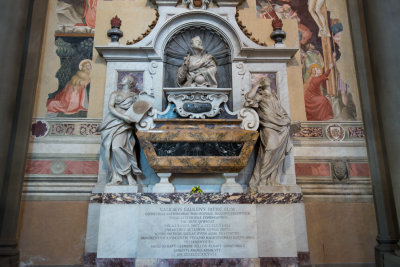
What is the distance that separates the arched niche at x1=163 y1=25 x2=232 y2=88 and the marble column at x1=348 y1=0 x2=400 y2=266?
8.38ft

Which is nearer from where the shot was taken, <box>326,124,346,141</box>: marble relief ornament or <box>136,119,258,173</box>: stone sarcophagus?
<box>136,119,258,173</box>: stone sarcophagus

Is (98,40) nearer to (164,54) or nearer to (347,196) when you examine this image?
(164,54)

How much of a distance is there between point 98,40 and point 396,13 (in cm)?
530

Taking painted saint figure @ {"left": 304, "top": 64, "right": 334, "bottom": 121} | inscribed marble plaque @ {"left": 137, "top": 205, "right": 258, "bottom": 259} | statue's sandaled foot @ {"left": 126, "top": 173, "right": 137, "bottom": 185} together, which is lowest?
inscribed marble plaque @ {"left": 137, "top": 205, "right": 258, "bottom": 259}

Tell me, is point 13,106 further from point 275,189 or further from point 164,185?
point 275,189

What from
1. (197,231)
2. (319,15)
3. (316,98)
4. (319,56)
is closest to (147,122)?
(197,231)

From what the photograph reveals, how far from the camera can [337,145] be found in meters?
6.08

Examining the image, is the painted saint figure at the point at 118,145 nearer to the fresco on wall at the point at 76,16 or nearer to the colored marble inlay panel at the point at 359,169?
the fresco on wall at the point at 76,16

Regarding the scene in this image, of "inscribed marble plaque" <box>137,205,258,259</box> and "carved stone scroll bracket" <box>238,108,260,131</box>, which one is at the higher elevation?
"carved stone scroll bracket" <box>238,108,260,131</box>

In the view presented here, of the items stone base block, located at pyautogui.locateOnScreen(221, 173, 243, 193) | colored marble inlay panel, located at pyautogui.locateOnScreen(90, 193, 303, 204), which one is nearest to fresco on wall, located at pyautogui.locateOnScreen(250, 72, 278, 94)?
stone base block, located at pyautogui.locateOnScreen(221, 173, 243, 193)

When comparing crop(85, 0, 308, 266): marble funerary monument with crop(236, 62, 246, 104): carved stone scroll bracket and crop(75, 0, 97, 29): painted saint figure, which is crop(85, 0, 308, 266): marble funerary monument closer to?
crop(236, 62, 246, 104): carved stone scroll bracket

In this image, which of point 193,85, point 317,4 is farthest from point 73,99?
point 317,4

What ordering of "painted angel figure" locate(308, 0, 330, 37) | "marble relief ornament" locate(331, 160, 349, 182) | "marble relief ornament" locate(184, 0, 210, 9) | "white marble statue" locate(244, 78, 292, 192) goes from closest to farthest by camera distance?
"white marble statue" locate(244, 78, 292, 192) < "marble relief ornament" locate(331, 160, 349, 182) < "marble relief ornament" locate(184, 0, 210, 9) < "painted angel figure" locate(308, 0, 330, 37)

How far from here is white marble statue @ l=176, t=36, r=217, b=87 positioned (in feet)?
18.9
